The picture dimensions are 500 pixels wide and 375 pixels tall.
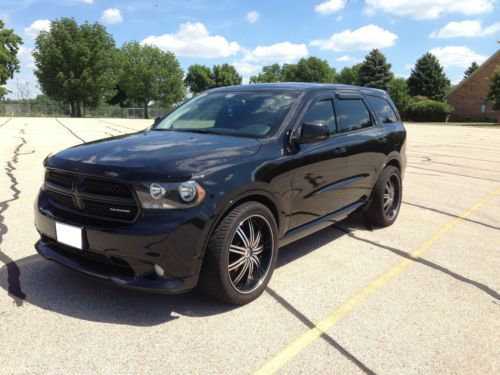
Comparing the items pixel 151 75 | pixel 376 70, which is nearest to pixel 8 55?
pixel 151 75

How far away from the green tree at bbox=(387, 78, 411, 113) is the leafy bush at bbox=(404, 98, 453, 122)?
7.66 m

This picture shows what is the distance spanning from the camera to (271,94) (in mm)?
4352

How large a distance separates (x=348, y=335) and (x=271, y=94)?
96.1 inches

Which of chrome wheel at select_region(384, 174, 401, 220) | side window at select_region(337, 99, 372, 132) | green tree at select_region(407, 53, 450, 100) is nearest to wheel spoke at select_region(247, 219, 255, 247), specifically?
side window at select_region(337, 99, 372, 132)

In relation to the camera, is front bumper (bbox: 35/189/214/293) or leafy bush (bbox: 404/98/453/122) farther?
leafy bush (bbox: 404/98/453/122)

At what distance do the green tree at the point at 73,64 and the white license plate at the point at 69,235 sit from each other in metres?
61.7

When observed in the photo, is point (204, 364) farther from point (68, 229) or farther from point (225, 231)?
point (68, 229)

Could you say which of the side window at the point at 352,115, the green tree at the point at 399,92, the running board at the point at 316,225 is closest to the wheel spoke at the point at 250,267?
the running board at the point at 316,225

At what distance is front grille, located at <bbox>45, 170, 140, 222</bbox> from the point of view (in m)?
2.96

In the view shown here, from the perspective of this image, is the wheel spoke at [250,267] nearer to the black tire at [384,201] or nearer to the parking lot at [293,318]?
the parking lot at [293,318]

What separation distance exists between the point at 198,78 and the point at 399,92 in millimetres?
56931

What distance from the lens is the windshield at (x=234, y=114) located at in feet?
13.1

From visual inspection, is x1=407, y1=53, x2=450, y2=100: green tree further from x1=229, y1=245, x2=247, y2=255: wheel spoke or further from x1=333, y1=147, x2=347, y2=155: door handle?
x1=229, y1=245, x2=247, y2=255: wheel spoke

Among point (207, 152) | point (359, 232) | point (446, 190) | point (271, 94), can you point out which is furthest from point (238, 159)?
point (446, 190)
